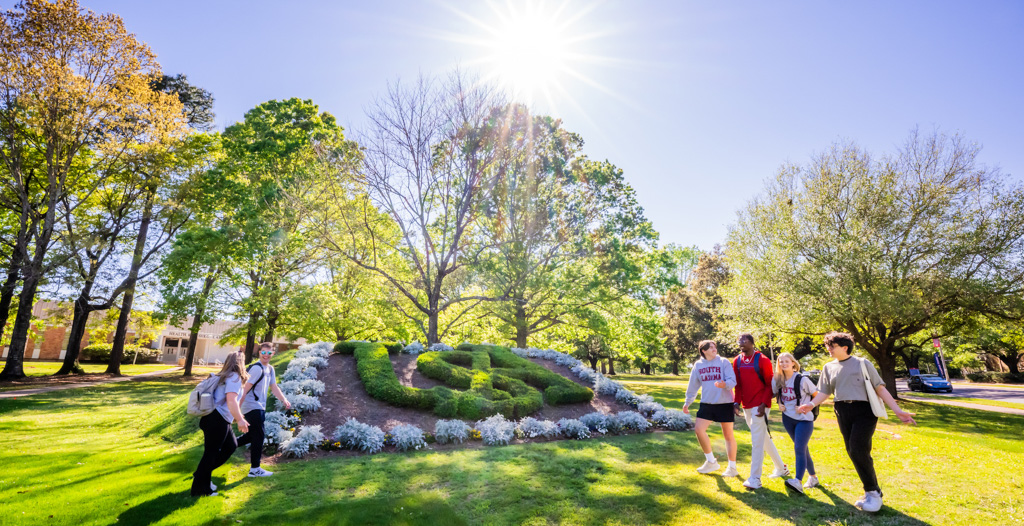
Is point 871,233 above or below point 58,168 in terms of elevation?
below

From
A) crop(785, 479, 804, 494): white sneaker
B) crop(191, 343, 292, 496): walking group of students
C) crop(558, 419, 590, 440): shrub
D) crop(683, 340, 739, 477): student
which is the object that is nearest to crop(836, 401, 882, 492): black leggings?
crop(785, 479, 804, 494): white sneaker

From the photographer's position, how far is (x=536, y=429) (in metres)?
9.09

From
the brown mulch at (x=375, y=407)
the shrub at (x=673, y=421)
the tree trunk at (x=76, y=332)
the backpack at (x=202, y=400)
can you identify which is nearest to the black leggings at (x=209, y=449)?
the backpack at (x=202, y=400)

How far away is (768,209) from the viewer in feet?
63.6

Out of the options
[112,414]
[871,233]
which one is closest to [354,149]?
[112,414]

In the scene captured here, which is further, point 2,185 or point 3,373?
point 2,185

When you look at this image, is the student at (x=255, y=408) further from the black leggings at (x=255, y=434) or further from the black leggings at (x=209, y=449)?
the black leggings at (x=209, y=449)

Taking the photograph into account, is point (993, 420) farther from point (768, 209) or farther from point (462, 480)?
point (462, 480)

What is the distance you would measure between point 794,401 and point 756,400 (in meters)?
0.44

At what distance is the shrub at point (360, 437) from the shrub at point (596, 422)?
4.50m

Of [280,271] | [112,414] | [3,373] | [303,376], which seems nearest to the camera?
[303,376]

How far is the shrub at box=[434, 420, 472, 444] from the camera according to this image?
27.5ft

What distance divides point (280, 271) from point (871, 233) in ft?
88.1

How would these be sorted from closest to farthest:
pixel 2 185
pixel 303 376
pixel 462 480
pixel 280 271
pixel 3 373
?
pixel 462 480 → pixel 303 376 → pixel 3 373 → pixel 2 185 → pixel 280 271
